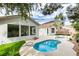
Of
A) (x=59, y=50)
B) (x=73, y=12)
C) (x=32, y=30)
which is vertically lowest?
(x=59, y=50)

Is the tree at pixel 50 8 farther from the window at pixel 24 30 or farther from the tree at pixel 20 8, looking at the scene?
the window at pixel 24 30

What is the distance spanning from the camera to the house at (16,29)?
73.1 inches

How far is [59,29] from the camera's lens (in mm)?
1857

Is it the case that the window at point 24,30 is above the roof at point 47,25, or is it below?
below

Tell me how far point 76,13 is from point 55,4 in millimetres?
267

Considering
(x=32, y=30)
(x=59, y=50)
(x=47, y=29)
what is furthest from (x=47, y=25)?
(x=59, y=50)

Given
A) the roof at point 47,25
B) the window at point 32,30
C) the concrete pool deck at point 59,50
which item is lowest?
the concrete pool deck at point 59,50

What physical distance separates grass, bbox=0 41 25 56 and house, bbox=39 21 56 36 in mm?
258

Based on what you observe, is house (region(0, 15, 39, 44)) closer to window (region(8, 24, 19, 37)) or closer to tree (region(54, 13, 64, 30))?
window (region(8, 24, 19, 37))

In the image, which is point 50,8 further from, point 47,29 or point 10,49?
point 10,49

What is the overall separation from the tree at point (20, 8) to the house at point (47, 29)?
0.23 m

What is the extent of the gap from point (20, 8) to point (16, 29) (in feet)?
0.84

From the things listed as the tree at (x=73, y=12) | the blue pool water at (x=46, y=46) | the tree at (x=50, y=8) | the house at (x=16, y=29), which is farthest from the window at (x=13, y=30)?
the tree at (x=73, y=12)

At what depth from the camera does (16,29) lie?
74.3 inches
